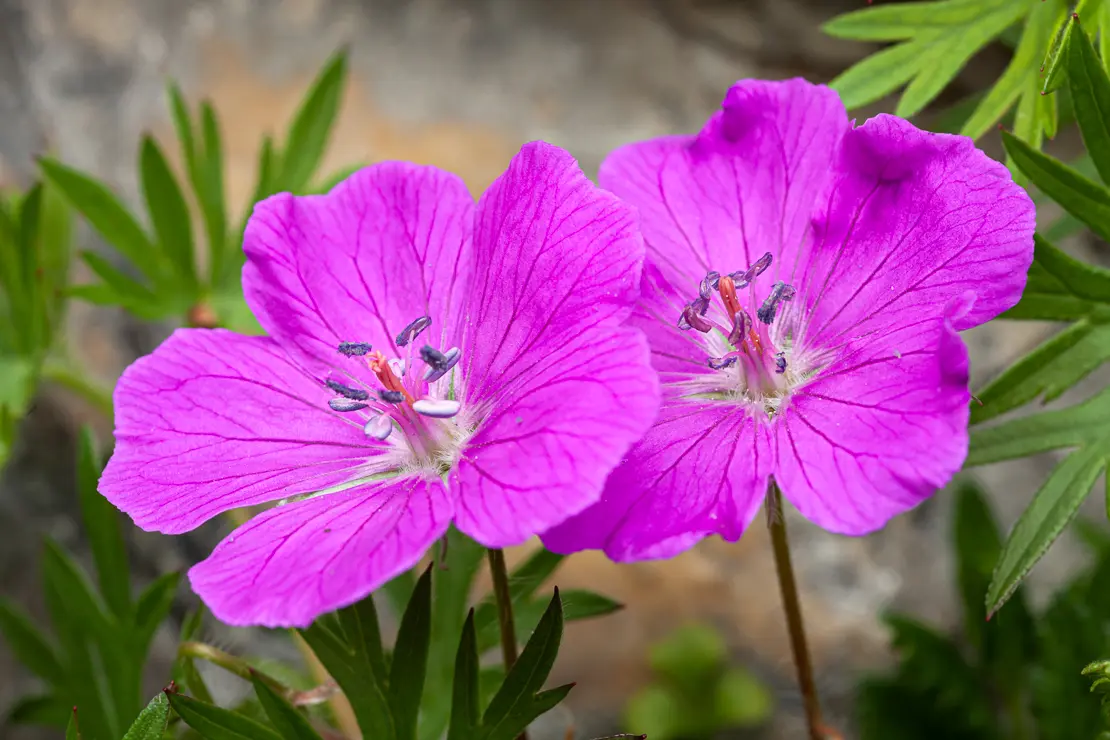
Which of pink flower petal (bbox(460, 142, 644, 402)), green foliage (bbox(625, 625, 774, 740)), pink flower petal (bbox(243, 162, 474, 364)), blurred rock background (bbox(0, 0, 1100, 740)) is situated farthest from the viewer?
blurred rock background (bbox(0, 0, 1100, 740))

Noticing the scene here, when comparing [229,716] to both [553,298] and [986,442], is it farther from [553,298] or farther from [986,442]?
[986,442]

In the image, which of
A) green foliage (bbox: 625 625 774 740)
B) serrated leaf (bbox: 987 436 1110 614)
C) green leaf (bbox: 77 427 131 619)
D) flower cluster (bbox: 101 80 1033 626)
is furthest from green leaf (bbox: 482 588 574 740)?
green foliage (bbox: 625 625 774 740)

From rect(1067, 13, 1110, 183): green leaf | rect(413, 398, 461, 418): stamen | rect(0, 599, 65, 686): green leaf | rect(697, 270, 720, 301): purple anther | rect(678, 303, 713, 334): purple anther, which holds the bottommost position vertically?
rect(0, 599, 65, 686): green leaf

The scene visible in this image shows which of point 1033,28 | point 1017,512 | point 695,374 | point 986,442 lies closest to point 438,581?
A: point 695,374

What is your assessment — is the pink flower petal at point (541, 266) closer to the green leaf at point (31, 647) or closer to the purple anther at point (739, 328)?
the purple anther at point (739, 328)

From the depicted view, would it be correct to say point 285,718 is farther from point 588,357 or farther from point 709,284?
point 709,284

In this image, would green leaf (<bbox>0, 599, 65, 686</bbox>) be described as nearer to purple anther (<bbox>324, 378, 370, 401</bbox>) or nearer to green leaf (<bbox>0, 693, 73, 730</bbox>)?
green leaf (<bbox>0, 693, 73, 730</bbox>)
